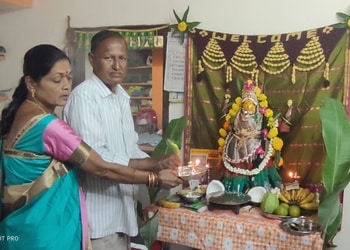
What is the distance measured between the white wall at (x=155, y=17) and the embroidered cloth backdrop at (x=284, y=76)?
69mm

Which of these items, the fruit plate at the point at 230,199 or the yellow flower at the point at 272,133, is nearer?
the fruit plate at the point at 230,199

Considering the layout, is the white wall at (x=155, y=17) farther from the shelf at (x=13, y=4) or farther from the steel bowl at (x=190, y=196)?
the steel bowl at (x=190, y=196)

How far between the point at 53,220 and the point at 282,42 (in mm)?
1486

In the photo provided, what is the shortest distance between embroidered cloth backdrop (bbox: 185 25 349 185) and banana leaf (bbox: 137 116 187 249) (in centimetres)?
19

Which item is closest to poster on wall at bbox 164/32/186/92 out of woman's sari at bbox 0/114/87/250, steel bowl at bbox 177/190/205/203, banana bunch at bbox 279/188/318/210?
steel bowl at bbox 177/190/205/203

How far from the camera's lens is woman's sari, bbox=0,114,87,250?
1.47m

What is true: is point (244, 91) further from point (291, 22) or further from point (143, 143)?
point (143, 143)

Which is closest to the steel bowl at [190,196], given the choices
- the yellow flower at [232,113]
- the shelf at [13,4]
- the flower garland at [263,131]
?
the flower garland at [263,131]

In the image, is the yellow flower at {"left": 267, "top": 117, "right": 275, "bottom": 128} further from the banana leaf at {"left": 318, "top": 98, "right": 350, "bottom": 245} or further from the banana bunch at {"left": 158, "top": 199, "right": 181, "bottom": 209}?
the banana bunch at {"left": 158, "top": 199, "right": 181, "bottom": 209}

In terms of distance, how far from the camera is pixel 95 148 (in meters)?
1.61

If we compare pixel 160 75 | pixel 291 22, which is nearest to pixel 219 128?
pixel 160 75

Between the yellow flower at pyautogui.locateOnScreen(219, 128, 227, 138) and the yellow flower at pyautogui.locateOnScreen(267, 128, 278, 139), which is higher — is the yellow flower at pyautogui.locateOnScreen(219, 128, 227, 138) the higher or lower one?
the lower one

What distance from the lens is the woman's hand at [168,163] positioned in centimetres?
181

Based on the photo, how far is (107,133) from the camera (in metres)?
1.68
